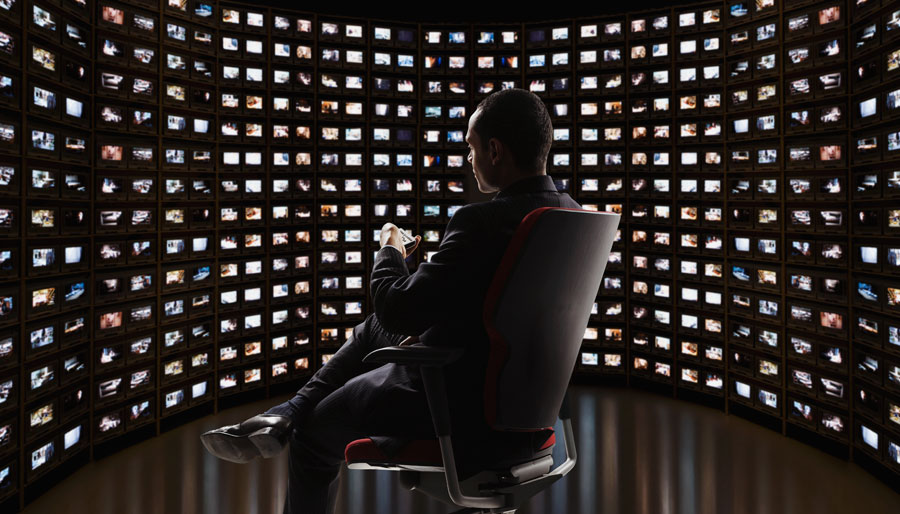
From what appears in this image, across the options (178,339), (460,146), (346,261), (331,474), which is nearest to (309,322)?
(346,261)

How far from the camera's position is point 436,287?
1074 millimetres

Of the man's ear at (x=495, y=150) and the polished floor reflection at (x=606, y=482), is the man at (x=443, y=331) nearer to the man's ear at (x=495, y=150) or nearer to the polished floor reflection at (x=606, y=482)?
the man's ear at (x=495, y=150)

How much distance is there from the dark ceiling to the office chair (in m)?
4.54

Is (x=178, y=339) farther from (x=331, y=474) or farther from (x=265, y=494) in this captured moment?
(x=331, y=474)

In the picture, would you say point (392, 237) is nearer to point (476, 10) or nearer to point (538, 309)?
point (538, 309)

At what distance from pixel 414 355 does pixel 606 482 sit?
103 inches

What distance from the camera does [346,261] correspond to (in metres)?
5.12

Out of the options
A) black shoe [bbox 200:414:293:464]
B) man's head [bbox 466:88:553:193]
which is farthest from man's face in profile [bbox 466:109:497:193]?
black shoe [bbox 200:414:293:464]

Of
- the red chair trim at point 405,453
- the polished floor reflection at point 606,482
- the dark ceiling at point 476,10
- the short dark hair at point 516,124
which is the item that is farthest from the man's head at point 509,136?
the dark ceiling at point 476,10

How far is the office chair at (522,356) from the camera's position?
1071 millimetres

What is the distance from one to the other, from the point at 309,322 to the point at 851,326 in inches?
154

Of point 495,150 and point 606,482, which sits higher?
point 495,150

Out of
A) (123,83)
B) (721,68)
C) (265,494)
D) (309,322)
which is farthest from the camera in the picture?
(309,322)

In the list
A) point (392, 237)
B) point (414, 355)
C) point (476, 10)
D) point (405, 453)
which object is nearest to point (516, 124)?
point (392, 237)
